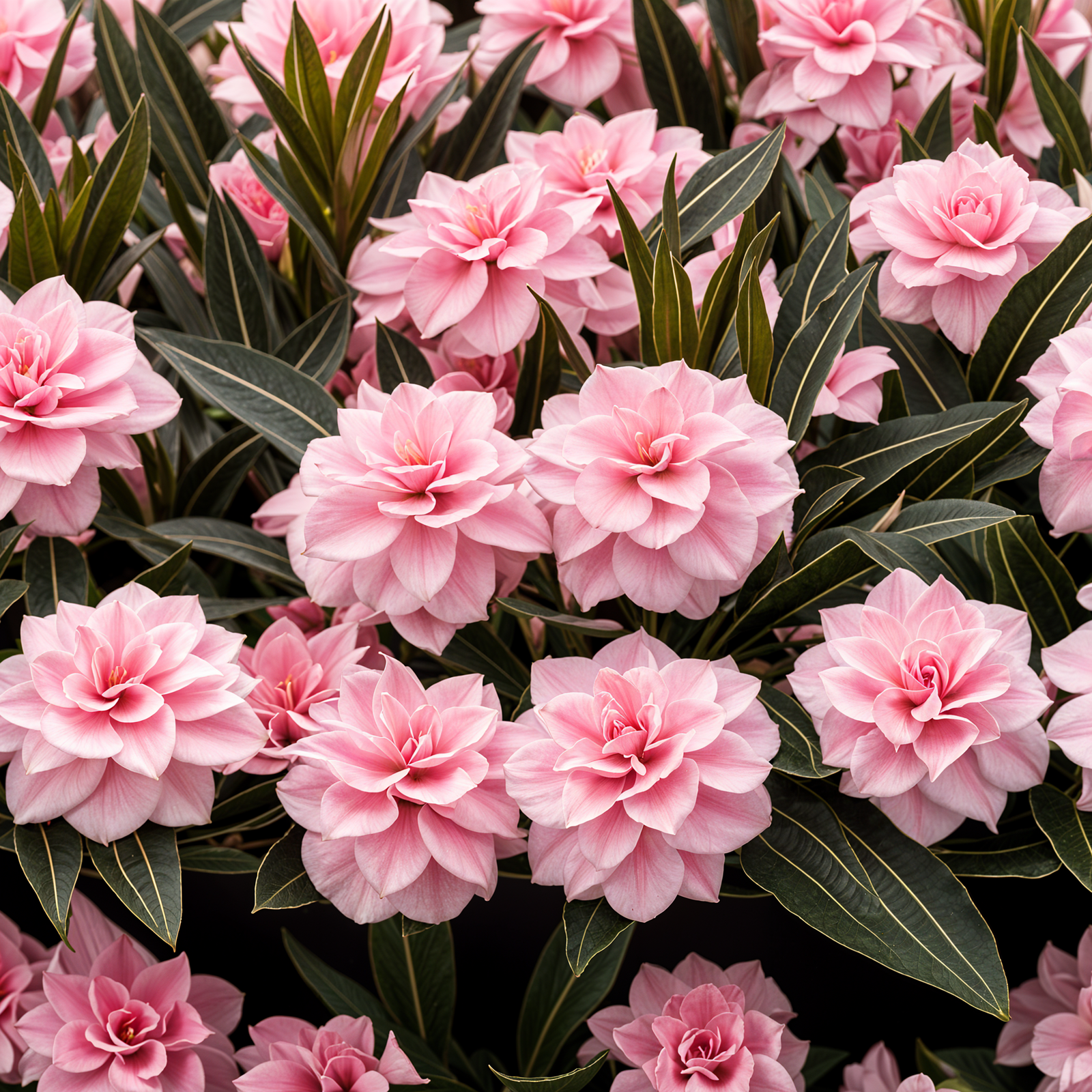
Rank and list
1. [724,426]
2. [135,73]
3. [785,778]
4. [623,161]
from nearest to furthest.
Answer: [724,426], [785,778], [623,161], [135,73]

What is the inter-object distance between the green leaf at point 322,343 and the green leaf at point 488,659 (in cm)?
26

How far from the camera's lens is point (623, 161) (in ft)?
3.18

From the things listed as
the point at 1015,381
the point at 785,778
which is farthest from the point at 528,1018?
the point at 1015,381

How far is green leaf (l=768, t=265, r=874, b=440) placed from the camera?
78 cm

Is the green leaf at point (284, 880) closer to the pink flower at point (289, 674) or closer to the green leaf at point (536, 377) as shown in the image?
the pink flower at point (289, 674)

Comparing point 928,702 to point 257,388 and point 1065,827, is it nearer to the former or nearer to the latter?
point 1065,827

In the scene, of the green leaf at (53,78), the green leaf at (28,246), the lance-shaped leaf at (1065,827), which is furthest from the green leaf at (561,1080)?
the green leaf at (53,78)

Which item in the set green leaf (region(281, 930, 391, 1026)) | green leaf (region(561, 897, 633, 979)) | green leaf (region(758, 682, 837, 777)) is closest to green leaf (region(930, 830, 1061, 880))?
green leaf (region(758, 682, 837, 777))

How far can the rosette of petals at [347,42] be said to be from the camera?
3.35ft

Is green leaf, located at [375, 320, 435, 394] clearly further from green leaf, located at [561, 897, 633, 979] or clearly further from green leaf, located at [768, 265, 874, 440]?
green leaf, located at [561, 897, 633, 979]

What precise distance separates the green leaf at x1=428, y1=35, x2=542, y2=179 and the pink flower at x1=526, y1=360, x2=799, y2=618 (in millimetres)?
512

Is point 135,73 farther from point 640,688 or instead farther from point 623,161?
point 640,688

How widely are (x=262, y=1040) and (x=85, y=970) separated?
0.16 metres

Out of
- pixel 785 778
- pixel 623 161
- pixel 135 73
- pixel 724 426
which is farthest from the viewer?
pixel 135 73
